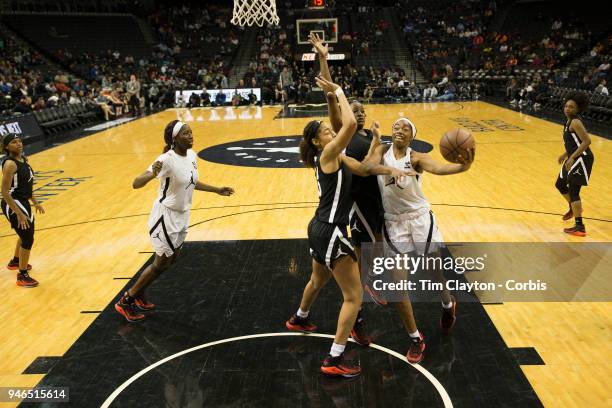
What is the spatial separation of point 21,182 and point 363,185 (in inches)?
156

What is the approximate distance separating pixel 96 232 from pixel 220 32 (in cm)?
3211

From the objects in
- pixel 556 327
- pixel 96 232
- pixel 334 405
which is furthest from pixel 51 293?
pixel 556 327

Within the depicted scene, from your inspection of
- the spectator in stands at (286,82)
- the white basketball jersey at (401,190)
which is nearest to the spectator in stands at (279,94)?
the spectator in stands at (286,82)

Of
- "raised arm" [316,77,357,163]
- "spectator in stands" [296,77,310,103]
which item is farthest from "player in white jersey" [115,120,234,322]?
"spectator in stands" [296,77,310,103]

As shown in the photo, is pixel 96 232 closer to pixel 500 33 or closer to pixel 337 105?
pixel 337 105

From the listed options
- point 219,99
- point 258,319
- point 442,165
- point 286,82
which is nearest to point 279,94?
point 286,82

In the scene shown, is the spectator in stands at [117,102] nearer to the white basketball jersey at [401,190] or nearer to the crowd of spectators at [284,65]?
the crowd of spectators at [284,65]

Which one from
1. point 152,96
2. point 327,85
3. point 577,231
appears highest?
point 327,85

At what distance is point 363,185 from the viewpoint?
192 inches

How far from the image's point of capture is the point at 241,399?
13.5ft

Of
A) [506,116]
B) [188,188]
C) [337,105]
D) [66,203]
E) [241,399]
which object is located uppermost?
[337,105]

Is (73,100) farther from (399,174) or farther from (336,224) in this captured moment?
(399,174)

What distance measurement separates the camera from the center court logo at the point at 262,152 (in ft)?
43.9

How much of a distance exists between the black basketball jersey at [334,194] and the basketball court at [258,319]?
1222 millimetres
